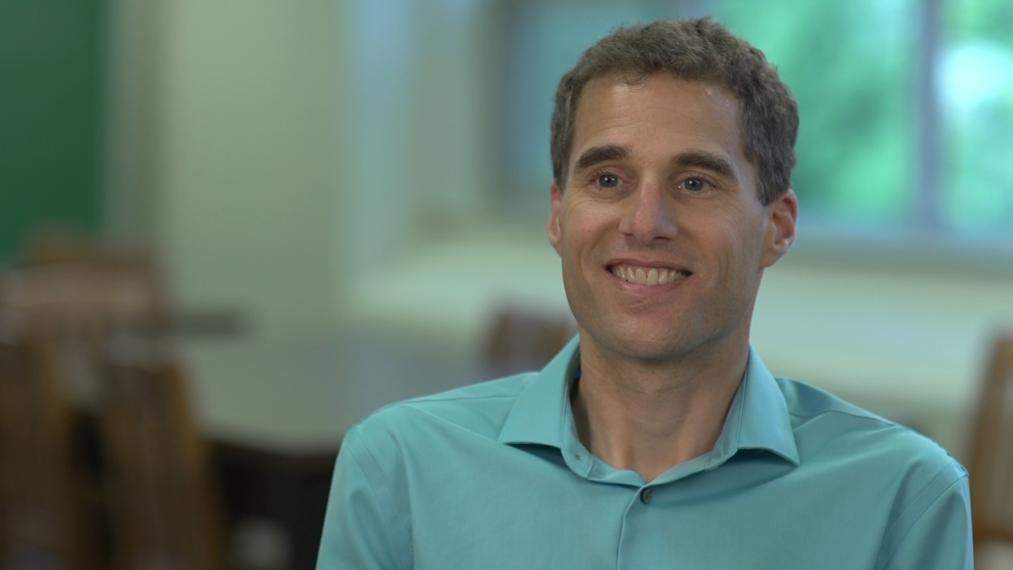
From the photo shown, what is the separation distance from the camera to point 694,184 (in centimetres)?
151

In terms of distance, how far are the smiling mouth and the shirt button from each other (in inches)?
7.2

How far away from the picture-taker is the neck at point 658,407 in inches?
61.2

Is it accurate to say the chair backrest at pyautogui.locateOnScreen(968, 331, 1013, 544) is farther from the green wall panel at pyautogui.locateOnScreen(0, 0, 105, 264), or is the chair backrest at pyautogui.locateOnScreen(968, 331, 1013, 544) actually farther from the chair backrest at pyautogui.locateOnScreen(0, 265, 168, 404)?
the green wall panel at pyautogui.locateOnScreen(0, 0, 105, 264)

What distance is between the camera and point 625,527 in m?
1.50

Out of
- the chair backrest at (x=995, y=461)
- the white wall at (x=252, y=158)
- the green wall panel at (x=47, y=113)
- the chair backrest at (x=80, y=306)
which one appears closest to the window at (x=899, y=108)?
the white wall at (x=252, y=158)

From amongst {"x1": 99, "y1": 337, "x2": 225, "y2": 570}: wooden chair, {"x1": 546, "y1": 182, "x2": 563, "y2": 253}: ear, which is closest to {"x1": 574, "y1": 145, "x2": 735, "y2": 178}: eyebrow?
{"x1": 546, "y1": 182, "x2": 563, "y2": 253}: ear

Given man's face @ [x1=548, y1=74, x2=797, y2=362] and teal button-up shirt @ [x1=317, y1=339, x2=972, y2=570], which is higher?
man's face @ [x1=548, y1=74, x2=797, y2=362]

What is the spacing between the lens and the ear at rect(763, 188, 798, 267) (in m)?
1.59

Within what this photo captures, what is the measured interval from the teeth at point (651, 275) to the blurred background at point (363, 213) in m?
1.80

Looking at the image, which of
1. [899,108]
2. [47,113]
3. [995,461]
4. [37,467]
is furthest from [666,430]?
[47,113]

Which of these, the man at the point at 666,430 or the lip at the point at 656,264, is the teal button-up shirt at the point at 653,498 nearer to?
Answer: the man at the point at 666,430

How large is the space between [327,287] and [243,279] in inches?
15.7

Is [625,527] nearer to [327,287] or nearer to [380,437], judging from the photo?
[380,437]

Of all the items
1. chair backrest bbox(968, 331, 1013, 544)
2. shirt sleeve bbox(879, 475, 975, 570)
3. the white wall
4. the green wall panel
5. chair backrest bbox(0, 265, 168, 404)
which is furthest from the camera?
the green wall panel
